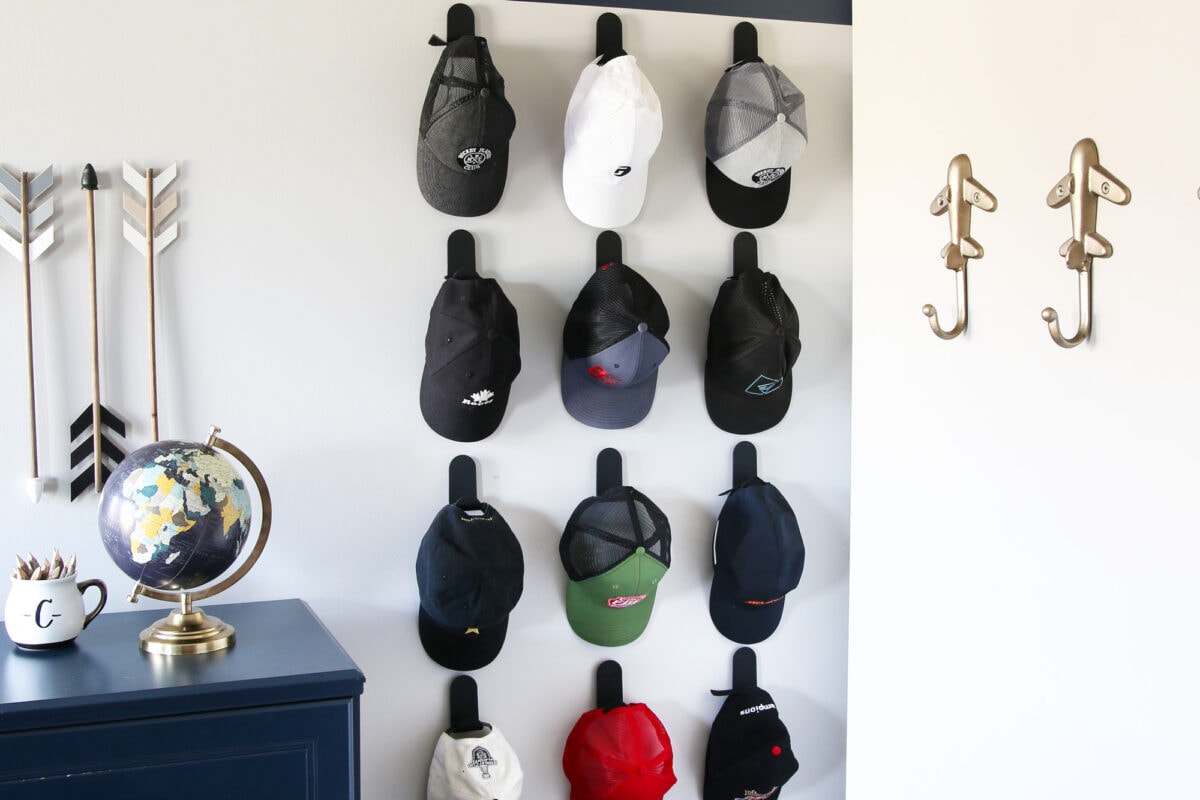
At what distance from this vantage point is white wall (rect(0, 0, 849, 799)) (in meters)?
1.87

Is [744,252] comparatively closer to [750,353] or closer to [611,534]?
[750,353]

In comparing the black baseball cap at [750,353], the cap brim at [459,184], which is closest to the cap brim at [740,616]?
the black baseball cap at [750,353]

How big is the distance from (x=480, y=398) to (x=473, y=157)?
0.45m

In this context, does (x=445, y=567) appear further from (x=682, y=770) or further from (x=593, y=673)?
(x=682, y=770)

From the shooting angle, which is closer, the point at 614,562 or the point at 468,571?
the point at 468,571

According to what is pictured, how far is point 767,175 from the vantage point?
82.3 inches

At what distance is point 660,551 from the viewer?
204cm

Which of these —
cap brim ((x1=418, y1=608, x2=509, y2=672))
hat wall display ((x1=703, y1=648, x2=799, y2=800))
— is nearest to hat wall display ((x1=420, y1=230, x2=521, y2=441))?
cap brim ((x1=418, y1=608, x2=509, y2=672))

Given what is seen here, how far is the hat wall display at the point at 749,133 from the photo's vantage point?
2.02 m

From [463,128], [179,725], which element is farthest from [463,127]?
[179,725]

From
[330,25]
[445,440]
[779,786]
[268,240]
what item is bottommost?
[779,786]

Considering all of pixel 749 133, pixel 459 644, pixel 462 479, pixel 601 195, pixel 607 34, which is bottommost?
pixel 459 644

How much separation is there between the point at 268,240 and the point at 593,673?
3.56ft

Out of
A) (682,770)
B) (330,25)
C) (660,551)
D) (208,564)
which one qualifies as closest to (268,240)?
(330,25)
